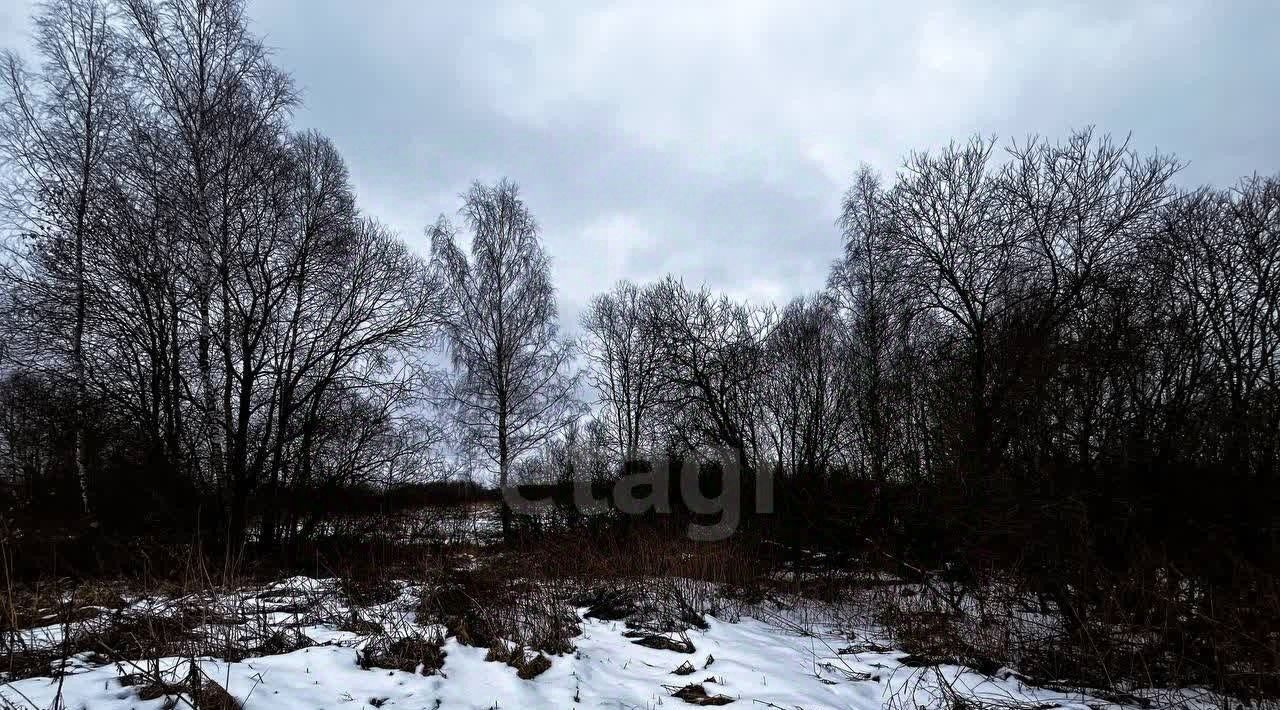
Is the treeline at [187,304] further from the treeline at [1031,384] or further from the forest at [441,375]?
the treeline at [1031,384]

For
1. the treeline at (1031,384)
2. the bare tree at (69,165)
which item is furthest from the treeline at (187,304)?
the treeline at (1031,384)

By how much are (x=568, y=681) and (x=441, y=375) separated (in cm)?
832

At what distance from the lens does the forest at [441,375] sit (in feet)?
20.0

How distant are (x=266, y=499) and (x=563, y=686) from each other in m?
6.83

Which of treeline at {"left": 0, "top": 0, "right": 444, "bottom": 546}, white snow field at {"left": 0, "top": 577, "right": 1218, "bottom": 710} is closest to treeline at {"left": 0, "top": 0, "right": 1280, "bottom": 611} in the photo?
treeline at {"left": 0, "top": 0, "right": 444, "bottom": 546}

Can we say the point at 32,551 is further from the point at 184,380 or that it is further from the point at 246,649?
the point at 246,649

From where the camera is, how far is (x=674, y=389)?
13.9 meters

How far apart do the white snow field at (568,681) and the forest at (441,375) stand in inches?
31.2

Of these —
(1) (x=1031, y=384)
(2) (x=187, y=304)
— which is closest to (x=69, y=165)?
(2) (x=187, y=304)

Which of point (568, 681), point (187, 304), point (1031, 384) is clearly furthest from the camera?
point (187, 304)

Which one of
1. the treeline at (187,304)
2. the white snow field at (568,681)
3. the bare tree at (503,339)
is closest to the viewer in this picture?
the white snow field at (568,681)

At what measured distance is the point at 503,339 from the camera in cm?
1455

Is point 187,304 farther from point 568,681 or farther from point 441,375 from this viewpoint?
point 568,681

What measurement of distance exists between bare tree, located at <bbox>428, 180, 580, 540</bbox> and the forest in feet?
7.61
